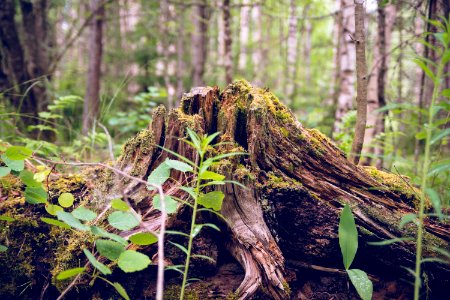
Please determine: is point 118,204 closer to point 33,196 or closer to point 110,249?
point 110,249

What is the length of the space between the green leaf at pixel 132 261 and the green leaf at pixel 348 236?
1.05 meters

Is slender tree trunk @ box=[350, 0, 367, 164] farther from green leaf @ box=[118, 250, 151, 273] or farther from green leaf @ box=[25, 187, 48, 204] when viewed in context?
green leaf @ box=[25, 187, 48, 204]

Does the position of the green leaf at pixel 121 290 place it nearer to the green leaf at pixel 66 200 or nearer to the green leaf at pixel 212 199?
the green leaf at pixel 212 199

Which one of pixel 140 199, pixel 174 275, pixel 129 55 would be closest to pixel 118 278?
pixel 174 275

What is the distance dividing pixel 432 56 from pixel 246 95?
12.3 ft

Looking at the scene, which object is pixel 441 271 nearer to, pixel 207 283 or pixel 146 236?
pixel 207 283

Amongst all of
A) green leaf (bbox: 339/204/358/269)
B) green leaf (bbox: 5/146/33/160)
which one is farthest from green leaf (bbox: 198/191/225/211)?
green leaf (bbox: 5/146/33/160)

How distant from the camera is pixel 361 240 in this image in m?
2.04

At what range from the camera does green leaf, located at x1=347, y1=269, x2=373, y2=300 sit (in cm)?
177

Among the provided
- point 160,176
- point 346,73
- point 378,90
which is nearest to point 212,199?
point 160,176

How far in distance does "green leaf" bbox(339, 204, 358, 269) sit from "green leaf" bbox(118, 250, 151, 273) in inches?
41.4

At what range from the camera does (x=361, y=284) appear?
1.81 m

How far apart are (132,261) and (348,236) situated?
114 centimetres

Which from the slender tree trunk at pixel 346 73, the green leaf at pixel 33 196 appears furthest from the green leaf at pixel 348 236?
the slender tree trunk at pixel 346 73
